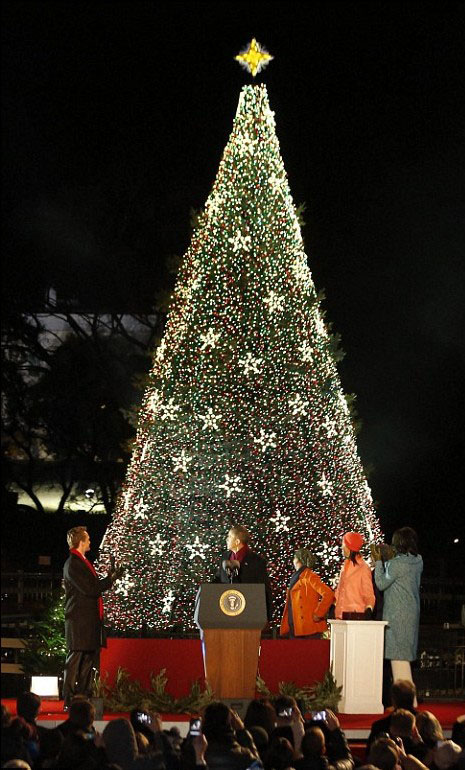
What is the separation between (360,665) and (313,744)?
5.98m

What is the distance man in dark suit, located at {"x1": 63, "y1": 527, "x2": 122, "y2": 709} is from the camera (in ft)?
42.0

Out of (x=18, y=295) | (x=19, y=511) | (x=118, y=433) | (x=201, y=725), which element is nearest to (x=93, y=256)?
(x=18, y=295)

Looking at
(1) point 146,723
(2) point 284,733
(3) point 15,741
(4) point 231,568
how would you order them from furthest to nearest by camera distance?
1. (4) point 231,568
2. (1) point 146,723
3. (2) point 284,733
4. (3) point 15,741

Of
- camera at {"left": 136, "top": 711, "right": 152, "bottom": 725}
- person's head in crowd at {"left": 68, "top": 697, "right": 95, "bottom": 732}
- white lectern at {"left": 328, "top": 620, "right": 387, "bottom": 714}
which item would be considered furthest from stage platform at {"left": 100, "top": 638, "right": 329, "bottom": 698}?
person's head in crowd at {"left": 68, "top": 697, "right": 95, "bottom": 732}

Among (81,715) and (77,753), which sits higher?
(81,715)

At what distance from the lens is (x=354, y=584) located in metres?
13.8

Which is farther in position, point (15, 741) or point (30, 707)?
point (30, 707)

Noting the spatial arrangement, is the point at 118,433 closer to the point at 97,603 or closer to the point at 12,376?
the point at 12,376

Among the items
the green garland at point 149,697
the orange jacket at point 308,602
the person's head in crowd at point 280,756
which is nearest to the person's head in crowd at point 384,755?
the person's head in crowd at point 280,756

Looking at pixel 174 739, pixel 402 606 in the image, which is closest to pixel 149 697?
pixel 402 606

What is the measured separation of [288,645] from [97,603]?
216 cm

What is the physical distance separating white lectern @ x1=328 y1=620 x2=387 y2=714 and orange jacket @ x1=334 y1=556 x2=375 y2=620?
236 mm

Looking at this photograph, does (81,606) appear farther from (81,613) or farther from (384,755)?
(384,755)

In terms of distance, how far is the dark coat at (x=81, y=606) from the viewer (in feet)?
42.0
